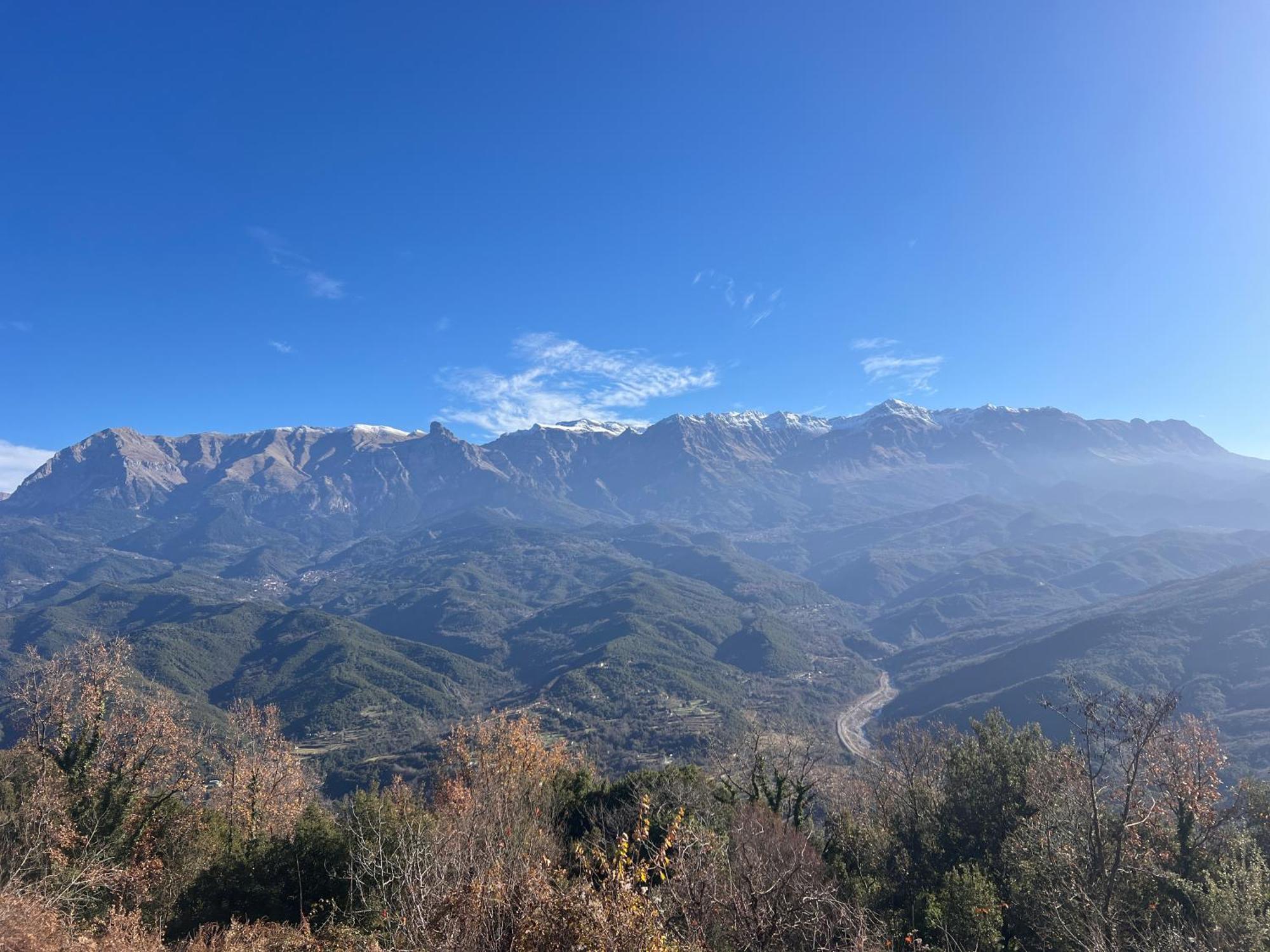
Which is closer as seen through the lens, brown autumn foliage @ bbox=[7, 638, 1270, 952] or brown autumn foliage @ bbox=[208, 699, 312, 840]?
brown autumn foliage @ bbox=[7, 638, 1270, 952]

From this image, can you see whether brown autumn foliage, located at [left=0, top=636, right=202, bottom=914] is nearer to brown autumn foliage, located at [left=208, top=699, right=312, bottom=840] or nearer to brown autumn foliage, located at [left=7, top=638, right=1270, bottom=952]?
brown autumn foliage, located at [left=7, top=638, right=1270, bottom=952]

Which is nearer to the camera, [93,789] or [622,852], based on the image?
[622,852]

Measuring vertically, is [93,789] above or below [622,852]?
below

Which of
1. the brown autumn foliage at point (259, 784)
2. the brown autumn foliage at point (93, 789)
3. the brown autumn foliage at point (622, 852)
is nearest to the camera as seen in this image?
the brown autumn foliage at point (622, 852)

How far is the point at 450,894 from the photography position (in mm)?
11922

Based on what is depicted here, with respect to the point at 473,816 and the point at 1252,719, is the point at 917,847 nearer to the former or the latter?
the point at 473,816

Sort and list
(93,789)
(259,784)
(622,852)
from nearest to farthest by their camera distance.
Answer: (622,852)
(93,789)
(259,784)

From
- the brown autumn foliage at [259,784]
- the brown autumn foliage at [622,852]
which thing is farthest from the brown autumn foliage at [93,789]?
the brown autumn foliage at [259,784]

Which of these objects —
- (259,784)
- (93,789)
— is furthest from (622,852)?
(259,784)

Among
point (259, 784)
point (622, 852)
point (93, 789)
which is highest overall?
point (622, 852)

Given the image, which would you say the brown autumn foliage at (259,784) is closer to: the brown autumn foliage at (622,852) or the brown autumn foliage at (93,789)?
the brown autumn foliage at (622,852)

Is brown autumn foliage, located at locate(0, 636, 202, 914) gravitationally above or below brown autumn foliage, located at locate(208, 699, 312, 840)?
above

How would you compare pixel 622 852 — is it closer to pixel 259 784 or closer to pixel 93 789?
pixel 93 789

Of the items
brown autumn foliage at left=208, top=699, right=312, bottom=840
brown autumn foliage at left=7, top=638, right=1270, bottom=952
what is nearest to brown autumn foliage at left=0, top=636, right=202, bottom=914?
brown autumn foliage at left=7, top=638, right=1270, bottom=952
